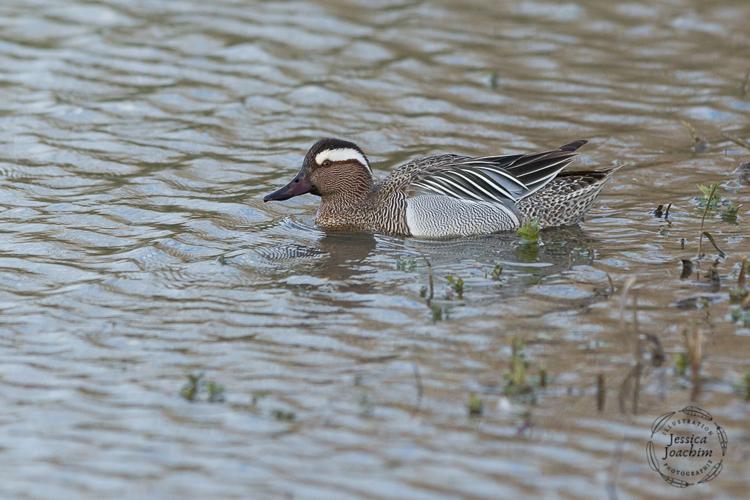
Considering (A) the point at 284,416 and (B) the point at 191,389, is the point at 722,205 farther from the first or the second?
(B) the point at 191,389

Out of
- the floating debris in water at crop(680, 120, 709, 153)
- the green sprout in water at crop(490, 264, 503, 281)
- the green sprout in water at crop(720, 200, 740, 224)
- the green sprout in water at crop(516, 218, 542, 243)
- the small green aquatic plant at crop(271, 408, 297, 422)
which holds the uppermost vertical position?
the floating debris in water at crop(680, 120, 709, 153)

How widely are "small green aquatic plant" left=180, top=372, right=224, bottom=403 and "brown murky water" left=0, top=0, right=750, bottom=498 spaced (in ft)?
0.17

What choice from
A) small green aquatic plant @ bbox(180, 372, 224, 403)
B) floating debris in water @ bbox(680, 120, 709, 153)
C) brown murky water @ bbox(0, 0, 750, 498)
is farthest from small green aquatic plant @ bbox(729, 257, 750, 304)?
floating debris in water @ bbox(680, 120, 709, 153)

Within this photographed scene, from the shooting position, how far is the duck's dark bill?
9.55 metres

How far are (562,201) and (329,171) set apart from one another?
1.87m

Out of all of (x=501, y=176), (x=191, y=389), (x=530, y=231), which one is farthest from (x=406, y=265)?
(x=191, y=389)

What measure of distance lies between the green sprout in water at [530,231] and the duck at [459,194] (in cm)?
17

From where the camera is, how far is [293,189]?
9656 mm

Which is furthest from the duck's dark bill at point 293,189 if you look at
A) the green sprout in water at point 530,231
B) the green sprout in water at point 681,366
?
the green sprout in water at point 681,366

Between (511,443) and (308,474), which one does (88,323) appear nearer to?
(308,474)

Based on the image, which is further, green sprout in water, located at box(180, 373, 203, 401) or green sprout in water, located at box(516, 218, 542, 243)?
green sprout in water, located at box(516, 218, 542, 243)

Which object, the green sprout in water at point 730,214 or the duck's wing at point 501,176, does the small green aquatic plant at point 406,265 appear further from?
the green sprout in water at point 730,214

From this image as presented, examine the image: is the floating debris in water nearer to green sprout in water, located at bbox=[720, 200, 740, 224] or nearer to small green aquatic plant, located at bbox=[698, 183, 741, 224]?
small green aquatic plant, located at bbox=[698, 183, 741, 224]

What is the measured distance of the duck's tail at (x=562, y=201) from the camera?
938 cm
